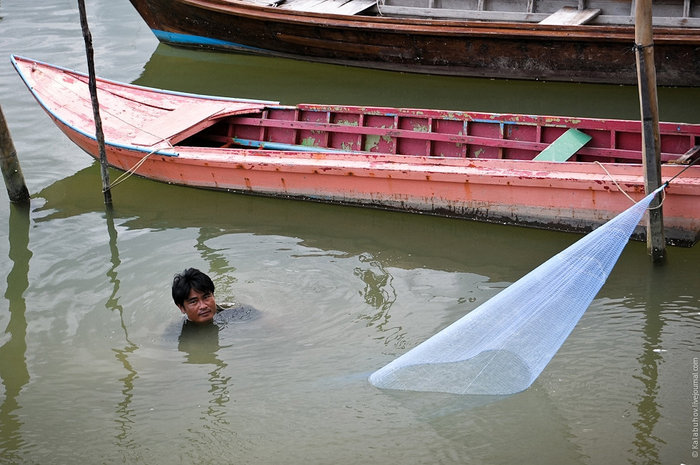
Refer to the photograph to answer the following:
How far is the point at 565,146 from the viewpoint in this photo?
8023mm

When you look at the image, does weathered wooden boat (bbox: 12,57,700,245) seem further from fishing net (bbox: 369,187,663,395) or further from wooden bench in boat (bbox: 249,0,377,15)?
wooden bench in boat (bbox: 249,0,377,15)

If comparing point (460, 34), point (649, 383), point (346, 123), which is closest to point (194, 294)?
point (649, 383)

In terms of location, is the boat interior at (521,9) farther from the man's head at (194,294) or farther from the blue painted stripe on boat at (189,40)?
the man's head at (194,294)

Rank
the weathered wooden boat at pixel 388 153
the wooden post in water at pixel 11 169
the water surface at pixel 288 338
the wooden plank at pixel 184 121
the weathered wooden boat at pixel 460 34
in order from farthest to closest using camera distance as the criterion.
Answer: the weathered wooden boat at pixel 460 34, the wooden plank at pixel 184 121, the wooden post in water at pixel 11 169, the weathered wooden boat at pixel 388 153, the water surface at pixel 288 338

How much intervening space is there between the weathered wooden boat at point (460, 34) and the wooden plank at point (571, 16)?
14 millimetres

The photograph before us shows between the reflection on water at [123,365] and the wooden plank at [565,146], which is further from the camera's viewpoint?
the wooden plank at [565,146]

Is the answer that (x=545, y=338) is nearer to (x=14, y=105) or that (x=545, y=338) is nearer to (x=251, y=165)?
(x=251, y=165)

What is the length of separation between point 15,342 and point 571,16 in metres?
8.20

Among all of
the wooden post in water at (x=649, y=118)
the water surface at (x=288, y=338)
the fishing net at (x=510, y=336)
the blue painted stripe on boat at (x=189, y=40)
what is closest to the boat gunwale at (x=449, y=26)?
the blue painted stripe on boat at (x=189, y=40)

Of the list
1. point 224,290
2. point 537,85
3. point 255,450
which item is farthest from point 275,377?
point 537,85

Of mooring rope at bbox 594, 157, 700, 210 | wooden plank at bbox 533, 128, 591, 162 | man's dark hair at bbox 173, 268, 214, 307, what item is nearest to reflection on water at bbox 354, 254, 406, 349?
man's dark hair at bbox 173, 268, 214, 307

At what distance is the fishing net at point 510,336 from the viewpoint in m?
4.91

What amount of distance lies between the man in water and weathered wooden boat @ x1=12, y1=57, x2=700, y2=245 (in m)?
2.53

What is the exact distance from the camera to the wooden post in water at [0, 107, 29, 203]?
8289 millimetres
